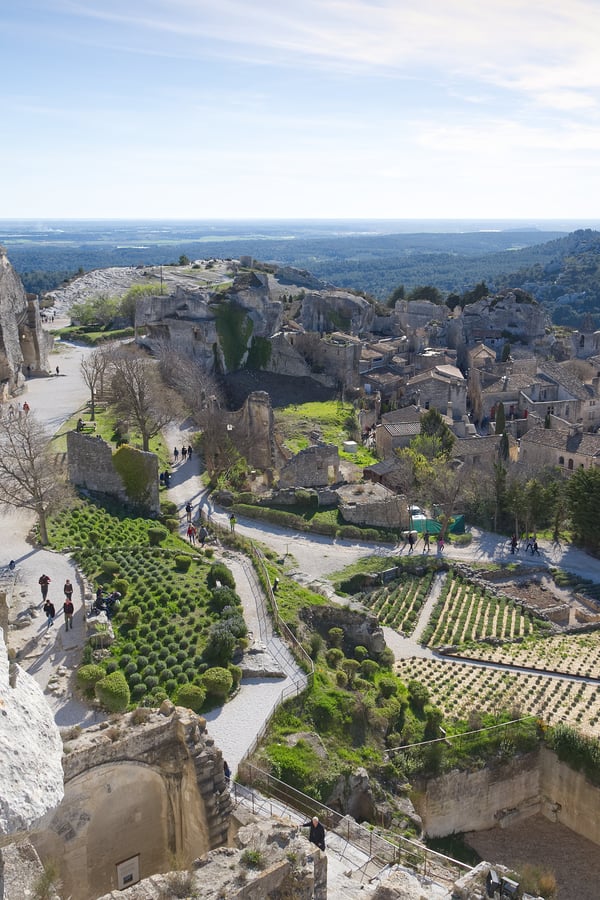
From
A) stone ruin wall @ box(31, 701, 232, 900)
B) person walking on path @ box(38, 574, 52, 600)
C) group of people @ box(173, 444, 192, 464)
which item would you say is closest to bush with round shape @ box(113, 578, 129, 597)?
person walking on path @ box(38, 574, 52, 600)

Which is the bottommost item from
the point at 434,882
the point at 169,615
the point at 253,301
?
the point at 434,882

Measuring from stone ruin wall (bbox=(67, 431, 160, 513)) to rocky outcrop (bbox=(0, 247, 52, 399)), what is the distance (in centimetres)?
1548

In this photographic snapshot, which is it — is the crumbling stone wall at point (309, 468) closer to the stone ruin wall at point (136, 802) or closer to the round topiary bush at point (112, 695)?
the round topiary bush at point (112, 695)

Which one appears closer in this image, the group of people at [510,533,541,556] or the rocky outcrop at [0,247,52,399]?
the group of people at [510,533,541,556]

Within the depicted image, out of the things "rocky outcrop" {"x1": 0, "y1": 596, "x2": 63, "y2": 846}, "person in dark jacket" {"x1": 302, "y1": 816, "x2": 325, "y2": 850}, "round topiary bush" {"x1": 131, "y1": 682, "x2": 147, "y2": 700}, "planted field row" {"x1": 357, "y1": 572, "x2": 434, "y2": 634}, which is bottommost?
"planted field row" {"x1": 357, "y1": 572, "x2": 434, "y2": 634}

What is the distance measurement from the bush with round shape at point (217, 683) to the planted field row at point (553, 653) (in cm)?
1139

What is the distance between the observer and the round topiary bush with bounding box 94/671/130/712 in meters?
18.2

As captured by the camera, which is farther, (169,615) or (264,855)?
(169,615)

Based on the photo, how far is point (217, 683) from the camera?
1967 centimetres

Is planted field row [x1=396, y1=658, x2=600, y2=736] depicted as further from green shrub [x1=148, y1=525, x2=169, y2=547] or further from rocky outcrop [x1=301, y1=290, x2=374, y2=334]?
rocky outcrop [x1=301, y1=290, x2=374, y2=334]

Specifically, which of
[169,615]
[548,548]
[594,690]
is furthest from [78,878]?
[548,548]

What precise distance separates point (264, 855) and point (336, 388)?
179 ft

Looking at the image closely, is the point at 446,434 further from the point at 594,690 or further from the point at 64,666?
the point at 64,666

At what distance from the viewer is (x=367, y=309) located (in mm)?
87750
